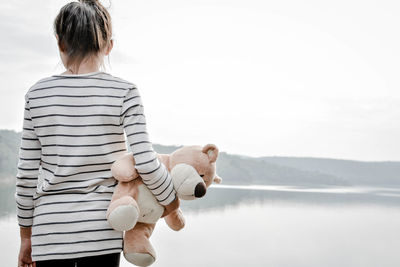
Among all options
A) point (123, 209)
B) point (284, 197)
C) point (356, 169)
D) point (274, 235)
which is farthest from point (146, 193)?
point (356, 169)

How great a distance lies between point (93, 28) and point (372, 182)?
1014cm

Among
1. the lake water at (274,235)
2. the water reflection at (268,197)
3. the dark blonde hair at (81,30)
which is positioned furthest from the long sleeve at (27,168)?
the water reflection at (268,197)

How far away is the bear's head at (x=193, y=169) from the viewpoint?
2.64 ft

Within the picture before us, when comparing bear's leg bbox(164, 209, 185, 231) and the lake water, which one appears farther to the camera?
the lake water

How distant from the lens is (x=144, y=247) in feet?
2.63

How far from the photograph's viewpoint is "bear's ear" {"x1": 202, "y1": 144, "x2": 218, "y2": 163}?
0.86 meters

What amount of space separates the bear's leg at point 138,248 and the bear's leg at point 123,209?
2.6 inches

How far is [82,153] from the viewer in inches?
29.2

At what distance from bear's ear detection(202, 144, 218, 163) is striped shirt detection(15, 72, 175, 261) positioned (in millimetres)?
129

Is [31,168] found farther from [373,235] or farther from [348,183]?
[348,183]

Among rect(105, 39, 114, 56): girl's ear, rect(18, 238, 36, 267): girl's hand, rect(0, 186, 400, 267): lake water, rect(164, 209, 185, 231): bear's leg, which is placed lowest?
rect(0, 186, 400, 267): lake water

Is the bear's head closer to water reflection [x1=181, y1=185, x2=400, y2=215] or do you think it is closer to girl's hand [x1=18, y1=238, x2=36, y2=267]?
girl's hand [x1=18, y1=238, x2=36, y2=267]

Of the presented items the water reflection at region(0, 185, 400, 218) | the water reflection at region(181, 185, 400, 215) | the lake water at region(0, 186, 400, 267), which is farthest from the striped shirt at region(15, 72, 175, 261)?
the water reflection at region(181, 185, 400, 215)

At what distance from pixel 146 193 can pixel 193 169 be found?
97 millimetres
